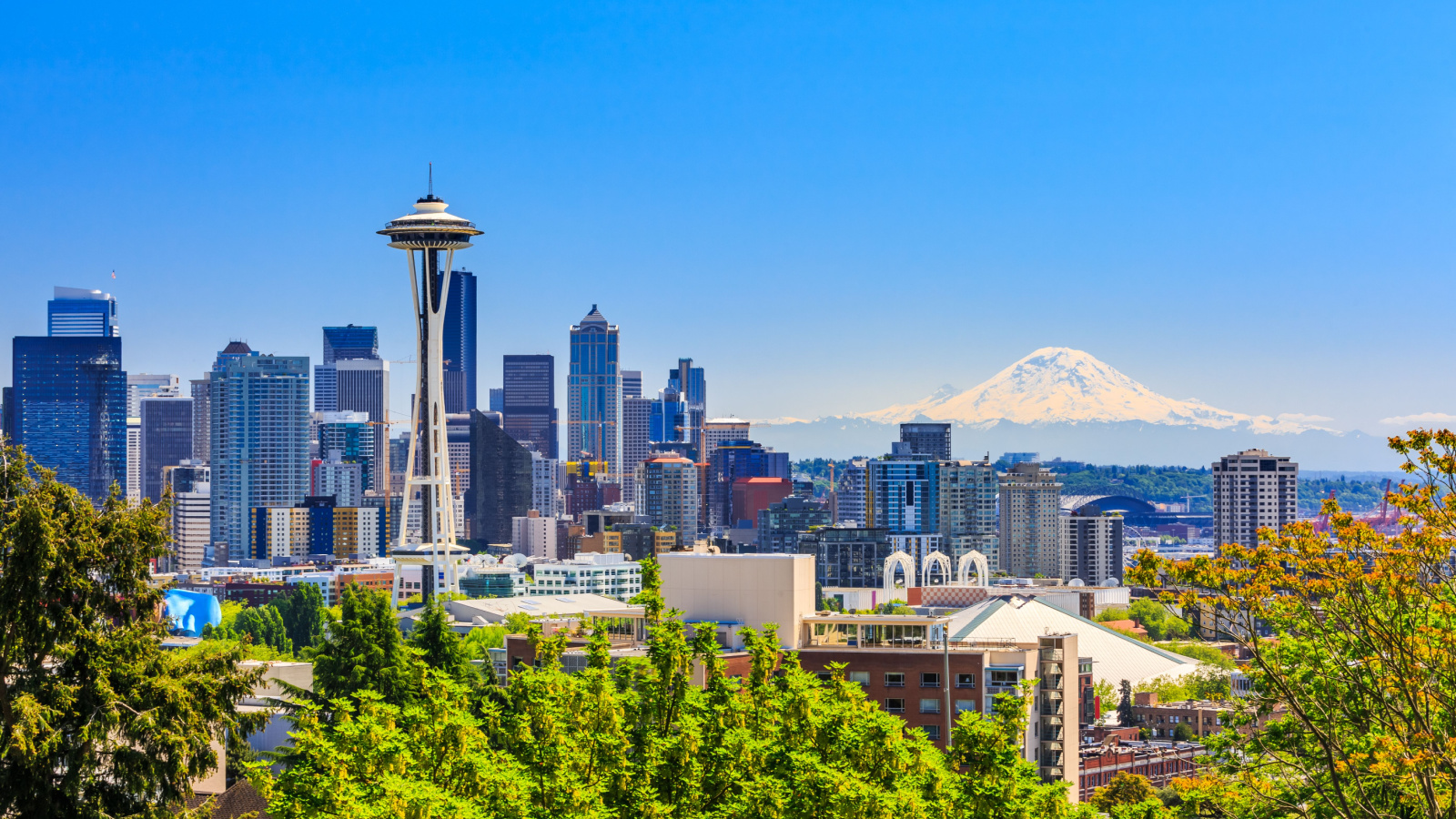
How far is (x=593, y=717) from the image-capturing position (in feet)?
97.6

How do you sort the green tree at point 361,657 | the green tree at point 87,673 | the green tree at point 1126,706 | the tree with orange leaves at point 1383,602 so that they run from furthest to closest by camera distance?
the green tree at point 1126,706 → the green tree at point 361,657 → the green tree at point 87,673 → the tree with orange leaves at point 1383,602

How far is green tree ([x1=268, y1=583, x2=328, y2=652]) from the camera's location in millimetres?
146750

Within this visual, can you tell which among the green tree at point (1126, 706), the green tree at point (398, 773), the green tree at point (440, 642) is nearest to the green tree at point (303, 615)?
the green tree at point (1126, 706)

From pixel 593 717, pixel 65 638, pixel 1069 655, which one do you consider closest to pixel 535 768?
pixel 593 717

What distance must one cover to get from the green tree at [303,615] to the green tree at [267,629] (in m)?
1.04

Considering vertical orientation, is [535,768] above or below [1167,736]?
above

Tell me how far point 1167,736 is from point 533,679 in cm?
10241

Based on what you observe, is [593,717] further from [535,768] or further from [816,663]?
[816,663]

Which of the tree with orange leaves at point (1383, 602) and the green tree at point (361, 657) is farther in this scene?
the green tree at point (361, 657)

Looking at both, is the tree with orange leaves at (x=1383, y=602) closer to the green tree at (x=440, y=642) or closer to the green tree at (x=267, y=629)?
the green tree at (x=440, y=642)

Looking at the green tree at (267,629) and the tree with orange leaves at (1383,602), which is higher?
the tree with orange leaves at (1383,602)

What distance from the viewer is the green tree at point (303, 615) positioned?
481 ft

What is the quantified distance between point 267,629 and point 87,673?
122 m

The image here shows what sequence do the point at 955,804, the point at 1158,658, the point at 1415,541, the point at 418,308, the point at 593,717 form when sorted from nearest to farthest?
the point at 1415,541, the point at 955,804, the point at 593,717, the point at 1158,658, the point at 418,308
